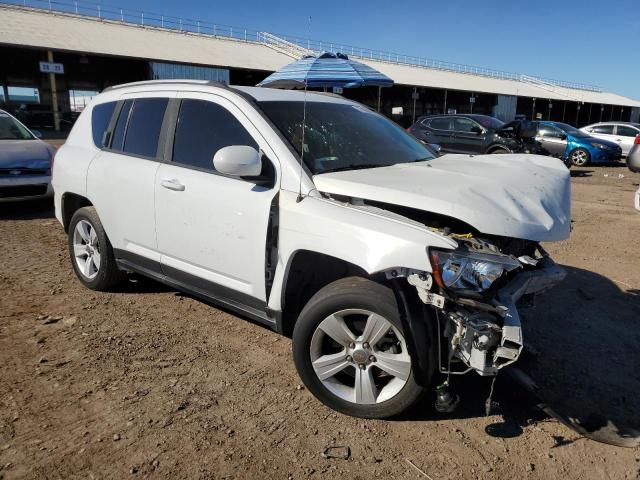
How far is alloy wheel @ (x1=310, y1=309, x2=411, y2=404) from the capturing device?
8.45 ft

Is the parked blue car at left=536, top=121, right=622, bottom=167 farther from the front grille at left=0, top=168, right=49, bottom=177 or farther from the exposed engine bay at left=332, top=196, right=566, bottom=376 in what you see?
the exposed engine bay at left=332, top=196, right=566, bottom=376

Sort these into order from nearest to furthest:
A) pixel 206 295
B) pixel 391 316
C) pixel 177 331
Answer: pixel 391 316
pixel 206 295
pixel 177 331

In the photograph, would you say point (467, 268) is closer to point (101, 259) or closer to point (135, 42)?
point (101, 259)

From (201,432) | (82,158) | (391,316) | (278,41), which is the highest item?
(278,41)

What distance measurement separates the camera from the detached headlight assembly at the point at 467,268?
90.6 inches

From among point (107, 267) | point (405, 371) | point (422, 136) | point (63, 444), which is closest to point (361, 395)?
point (405, 371)

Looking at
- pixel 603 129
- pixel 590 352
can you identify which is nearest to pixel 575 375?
pixel 590 352

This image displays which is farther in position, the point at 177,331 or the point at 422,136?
the point at 422,136

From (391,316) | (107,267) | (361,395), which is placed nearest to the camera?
(391,316)

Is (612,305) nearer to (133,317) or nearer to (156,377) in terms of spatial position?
(156,377)

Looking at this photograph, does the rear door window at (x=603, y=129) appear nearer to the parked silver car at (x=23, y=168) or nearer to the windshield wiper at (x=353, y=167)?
the parked silver car at (x=23, y=168)

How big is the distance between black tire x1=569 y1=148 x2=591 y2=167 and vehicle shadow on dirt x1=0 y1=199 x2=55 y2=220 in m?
14.9

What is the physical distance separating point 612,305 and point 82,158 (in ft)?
16.1

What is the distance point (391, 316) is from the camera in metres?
2.47
